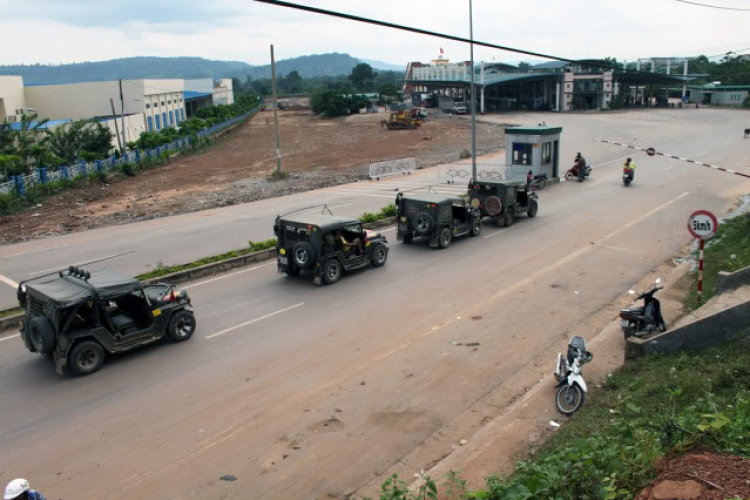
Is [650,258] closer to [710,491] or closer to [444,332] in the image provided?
[444,332]

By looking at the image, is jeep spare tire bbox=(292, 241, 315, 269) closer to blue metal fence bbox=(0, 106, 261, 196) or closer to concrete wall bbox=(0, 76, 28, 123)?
blue metal fence bbox=(0, 106, 261, 196)

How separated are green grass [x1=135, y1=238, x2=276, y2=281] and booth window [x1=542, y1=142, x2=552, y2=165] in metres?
17.5

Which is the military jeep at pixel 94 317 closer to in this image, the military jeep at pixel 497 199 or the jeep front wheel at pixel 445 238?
the jeep front wheel at pixel 445 238

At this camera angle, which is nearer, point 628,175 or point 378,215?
point 378,215

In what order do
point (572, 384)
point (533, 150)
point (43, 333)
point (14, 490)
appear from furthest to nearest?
point (533, 150) → point (43, 333) → point (572, 384) → point (14, 490)

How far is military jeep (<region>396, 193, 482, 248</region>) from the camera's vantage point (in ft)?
59.7

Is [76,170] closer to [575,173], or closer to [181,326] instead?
[181,326]

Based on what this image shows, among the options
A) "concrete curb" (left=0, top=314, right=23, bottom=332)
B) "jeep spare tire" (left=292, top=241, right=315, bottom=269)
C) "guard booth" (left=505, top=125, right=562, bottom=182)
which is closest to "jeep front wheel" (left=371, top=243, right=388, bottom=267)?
"jeep spare tire" (left=292, top=241, right=315, bottom=269)

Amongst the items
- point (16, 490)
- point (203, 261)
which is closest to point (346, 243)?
point (203, 261)

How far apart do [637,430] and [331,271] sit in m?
9.79

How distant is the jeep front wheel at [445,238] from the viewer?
60.1 feet

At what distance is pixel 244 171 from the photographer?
41969 mm

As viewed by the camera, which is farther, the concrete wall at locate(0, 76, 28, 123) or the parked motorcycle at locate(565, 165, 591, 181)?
the concrete wall at locate(0, 76, 28, 123)

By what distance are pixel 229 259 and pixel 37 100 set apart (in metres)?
63.6
